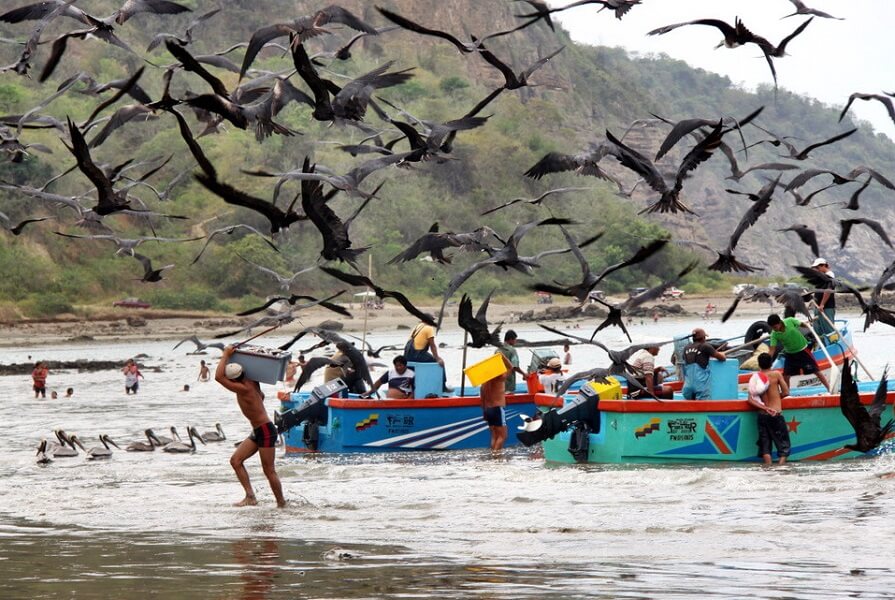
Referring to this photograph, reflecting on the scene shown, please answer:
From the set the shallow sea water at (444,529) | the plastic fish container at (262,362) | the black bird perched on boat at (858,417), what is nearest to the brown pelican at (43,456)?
the shallow sea water at (444,529)

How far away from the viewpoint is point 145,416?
28.9 meters

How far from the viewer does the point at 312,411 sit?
2002cm

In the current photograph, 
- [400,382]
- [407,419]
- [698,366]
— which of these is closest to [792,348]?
[698,366]

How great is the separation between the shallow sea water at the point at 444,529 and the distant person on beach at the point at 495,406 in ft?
0.99

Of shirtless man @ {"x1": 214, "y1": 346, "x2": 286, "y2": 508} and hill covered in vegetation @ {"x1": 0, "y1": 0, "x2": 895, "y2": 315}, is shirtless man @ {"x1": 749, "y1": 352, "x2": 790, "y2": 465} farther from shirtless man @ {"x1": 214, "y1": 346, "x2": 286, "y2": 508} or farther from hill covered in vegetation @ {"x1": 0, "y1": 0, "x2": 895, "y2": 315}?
hill covered in vegetation @ {"x1": 0, "y1": 0, "x2": 895, "y2": 315}

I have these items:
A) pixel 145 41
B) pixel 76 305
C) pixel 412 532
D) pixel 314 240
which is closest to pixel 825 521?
pixel 412 532

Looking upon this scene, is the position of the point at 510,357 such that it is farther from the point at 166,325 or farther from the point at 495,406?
the point at 166,325

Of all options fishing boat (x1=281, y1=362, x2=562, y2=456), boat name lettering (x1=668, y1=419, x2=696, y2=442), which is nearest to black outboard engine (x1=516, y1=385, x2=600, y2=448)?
boat name lettering (x1=668, y1=419, x2=696, y2=442)

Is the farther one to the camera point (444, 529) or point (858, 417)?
point (444, 529)

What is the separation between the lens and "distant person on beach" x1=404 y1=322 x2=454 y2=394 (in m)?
19.4

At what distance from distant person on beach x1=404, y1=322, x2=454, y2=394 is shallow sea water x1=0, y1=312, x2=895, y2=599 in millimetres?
1359

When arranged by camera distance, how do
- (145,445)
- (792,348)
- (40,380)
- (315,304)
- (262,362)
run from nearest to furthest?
(315,304), (262,362), (792,348), (145,445), (40,380)

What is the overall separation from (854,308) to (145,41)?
191 feet

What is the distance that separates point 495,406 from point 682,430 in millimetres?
2802
